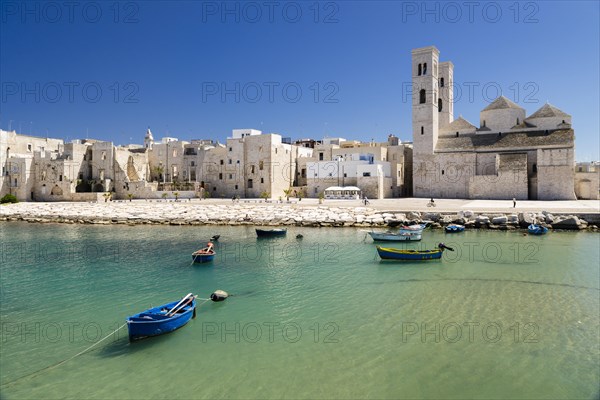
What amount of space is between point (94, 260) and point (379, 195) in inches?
1256

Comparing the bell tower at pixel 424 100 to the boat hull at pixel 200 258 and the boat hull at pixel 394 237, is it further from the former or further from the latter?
the boat hull at pixel 200 258

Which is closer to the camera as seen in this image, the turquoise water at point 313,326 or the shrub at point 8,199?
the turquoise water at point 313,326

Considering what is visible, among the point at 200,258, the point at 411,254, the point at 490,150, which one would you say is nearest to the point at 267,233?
the point at 200,258

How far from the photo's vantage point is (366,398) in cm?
761

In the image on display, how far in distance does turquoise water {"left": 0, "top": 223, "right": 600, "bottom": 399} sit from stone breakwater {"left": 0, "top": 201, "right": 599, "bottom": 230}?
7.94 metres

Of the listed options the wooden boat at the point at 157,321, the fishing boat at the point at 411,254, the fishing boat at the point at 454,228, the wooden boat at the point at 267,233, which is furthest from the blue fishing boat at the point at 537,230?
the wooden boat at the point at 157,321

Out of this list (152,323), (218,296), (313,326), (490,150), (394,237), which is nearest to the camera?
(152,323)

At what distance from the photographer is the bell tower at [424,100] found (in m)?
47.2

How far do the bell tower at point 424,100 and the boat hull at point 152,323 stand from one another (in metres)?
41.2

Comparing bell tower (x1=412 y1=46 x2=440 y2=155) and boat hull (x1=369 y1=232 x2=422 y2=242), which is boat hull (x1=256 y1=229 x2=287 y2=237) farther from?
bell tower (x1=412 y1=46 x2=440 y2=155)

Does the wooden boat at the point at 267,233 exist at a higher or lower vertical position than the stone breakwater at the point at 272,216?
lower

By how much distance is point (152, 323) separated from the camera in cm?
1016

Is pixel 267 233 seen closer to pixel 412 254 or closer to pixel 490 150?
pixel 412 254

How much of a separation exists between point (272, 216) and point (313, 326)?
22869 mm
